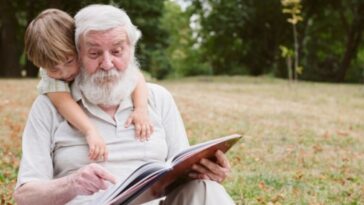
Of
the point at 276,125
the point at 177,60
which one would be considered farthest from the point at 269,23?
the point at 276,125

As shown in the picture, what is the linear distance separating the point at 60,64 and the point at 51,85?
0.35 feet

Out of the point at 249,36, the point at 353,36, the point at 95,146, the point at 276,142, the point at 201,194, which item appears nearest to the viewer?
the point at 201,194

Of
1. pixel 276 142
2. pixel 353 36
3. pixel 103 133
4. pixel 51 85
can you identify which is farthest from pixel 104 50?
pixel 353 36

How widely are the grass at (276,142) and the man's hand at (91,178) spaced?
2507mm

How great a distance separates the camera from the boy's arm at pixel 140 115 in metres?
2.87

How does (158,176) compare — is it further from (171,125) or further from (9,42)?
(9,42)

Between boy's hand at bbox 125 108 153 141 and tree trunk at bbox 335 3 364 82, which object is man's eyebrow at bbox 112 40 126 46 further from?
tree trunk at bbox 335 3 364 82

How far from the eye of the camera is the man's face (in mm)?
2721

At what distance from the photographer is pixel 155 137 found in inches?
116

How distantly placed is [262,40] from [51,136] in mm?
35747

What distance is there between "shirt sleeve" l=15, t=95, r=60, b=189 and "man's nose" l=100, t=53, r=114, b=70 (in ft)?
0.97

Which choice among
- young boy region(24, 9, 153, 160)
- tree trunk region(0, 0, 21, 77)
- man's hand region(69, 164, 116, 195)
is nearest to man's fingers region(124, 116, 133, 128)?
young boy region(24, 9, 153, 160)

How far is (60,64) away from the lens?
272cm

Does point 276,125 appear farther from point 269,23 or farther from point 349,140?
point 269,23
